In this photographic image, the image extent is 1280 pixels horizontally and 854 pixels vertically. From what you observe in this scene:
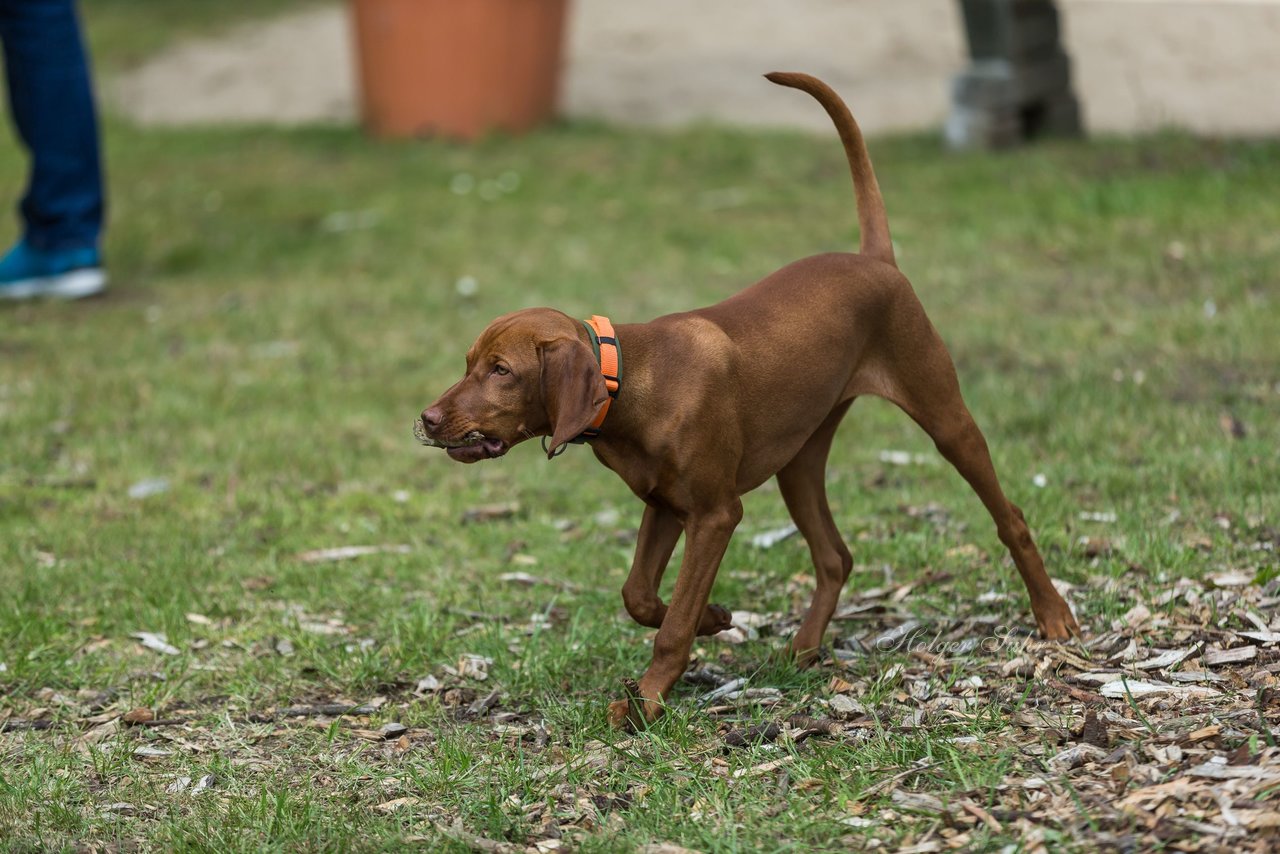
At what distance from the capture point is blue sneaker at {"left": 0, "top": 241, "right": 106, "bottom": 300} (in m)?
8.34

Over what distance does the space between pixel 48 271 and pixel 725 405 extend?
5.76m

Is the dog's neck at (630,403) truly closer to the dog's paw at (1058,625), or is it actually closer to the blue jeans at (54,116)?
the dog's paw at (1058,625)

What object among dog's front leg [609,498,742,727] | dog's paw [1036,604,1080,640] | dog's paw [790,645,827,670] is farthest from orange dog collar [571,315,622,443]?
dog's paw [1036,604,1080,640]

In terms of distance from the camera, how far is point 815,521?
4.26 meters

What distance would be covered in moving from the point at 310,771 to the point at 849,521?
2237 millimetres

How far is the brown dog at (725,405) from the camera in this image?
3.51 meters

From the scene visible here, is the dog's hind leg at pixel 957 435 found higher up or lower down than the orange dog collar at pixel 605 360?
lower down

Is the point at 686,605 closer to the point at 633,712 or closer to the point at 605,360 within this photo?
the point at 633,712

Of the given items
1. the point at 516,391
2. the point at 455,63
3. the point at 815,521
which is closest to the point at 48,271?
the point at 455,63

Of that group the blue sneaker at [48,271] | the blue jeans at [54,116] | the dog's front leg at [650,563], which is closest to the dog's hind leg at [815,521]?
the dog's front leg at [650,563]

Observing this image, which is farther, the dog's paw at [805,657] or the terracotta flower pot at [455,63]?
the terracotta flower pot at [455,63]

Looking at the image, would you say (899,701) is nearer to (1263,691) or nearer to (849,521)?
(1263,691)

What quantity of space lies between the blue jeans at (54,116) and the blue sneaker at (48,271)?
0.29 feet

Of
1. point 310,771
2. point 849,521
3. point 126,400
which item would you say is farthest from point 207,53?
point 310,771
